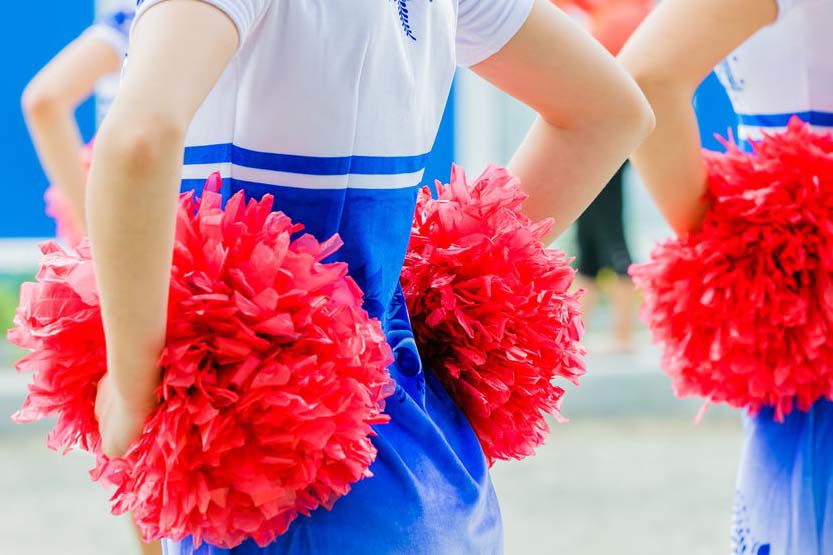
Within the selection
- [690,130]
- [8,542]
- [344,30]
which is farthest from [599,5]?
[344,30]

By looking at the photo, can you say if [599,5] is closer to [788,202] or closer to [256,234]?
[788,202]

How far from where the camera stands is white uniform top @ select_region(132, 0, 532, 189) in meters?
0.94

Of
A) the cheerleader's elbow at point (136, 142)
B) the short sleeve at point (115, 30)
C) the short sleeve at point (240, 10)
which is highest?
the short sleeve at point (240, 10)

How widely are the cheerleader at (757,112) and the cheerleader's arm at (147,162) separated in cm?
80

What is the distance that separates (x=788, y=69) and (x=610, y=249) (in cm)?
364

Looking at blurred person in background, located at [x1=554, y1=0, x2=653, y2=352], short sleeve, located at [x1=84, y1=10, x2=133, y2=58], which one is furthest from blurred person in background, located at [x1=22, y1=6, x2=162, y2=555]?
blurred person in background, located at [x1=554, y1=0, x2=653, y2=352]

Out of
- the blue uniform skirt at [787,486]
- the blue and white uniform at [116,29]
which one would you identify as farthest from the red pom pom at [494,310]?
the blue and white uniform at [116,29]

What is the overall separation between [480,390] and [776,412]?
574 mm

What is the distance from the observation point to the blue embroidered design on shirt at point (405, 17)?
1.03 metres

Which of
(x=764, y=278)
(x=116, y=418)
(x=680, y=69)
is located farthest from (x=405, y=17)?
(x=764, y=278)

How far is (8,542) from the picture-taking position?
3484 millimetres

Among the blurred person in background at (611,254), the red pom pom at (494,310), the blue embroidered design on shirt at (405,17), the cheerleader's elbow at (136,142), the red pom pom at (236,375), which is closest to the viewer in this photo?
the cheerleader's elbow at (136,142)

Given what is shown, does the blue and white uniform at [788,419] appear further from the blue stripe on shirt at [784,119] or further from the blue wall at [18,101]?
the blue wall at [18,101]

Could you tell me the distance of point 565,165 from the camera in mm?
1285
